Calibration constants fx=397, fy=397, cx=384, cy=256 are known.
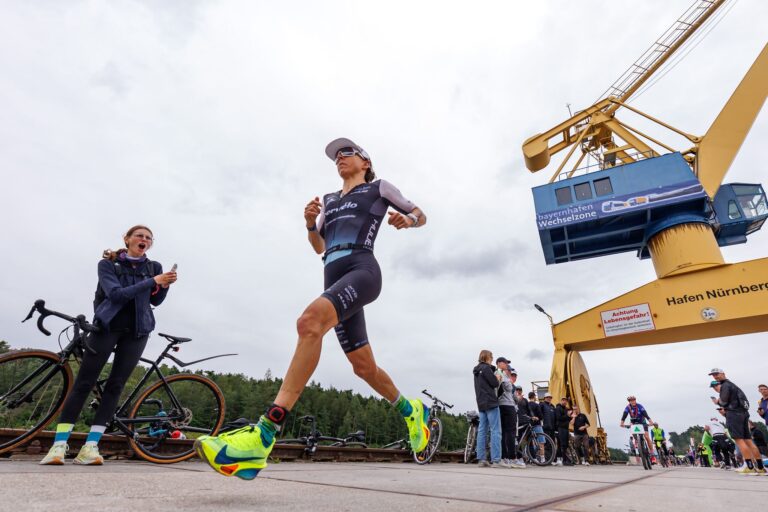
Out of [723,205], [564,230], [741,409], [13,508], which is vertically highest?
[723,205]

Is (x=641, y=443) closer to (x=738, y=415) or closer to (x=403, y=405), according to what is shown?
(x=738, y=415)

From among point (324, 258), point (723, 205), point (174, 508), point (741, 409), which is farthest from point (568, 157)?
point (174, 508)

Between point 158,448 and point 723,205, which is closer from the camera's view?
point 158,448

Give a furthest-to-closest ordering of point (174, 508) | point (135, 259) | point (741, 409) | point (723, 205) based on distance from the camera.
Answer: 1. point (723, 205)
2. point (741, 409)
3. point (135, 259)
4. point (174, 508)

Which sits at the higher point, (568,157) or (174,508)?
(568,157)

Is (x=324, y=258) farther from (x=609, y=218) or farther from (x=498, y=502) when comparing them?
(x=609, y=218)

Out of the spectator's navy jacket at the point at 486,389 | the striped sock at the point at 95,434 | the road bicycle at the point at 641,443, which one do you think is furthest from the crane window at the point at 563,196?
the striped sock at the point at 95,434

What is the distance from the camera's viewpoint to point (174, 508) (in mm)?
1293

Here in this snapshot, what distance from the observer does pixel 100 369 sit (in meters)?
3.27

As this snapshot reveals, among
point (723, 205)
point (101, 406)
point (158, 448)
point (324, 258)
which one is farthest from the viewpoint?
point (723, 205)

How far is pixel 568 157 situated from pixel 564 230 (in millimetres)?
5645

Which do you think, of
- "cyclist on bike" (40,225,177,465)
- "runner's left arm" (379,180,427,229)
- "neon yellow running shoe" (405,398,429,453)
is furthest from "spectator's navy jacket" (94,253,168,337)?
"neon yellow running shoe" (405,398,429,453)

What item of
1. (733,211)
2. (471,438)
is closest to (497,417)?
(471,438)

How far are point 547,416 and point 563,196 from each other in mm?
10467
